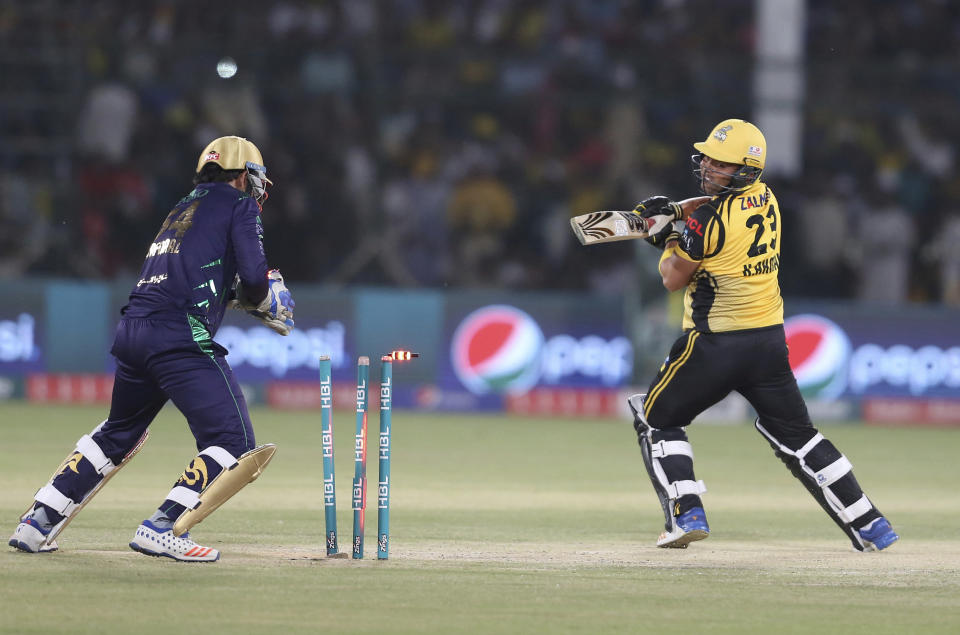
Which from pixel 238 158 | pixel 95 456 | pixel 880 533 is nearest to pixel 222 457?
pixel 95 456

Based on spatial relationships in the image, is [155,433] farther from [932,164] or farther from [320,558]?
[932,164]

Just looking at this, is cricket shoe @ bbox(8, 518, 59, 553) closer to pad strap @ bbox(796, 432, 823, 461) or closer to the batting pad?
the batting pad

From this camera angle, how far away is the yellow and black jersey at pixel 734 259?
30.1ft

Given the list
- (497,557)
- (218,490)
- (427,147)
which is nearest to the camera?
(218,490)

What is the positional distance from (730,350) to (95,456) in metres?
3.60

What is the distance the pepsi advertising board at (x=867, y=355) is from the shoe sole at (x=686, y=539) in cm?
1006

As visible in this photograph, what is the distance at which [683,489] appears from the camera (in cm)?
931

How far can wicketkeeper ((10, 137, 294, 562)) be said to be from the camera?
321 inches

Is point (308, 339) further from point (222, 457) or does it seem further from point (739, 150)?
point (222, 457)

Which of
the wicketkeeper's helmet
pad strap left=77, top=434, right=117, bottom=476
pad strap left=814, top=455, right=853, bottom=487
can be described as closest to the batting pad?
pad strap left=77, top=434, right=117, bottom=476

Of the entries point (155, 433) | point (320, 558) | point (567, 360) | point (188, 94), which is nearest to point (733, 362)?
point (320, 558)

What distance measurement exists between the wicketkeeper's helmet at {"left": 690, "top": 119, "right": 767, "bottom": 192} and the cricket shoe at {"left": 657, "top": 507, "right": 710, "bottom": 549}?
1.90m

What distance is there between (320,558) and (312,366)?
36.3 feet

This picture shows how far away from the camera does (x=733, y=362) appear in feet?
30.4
